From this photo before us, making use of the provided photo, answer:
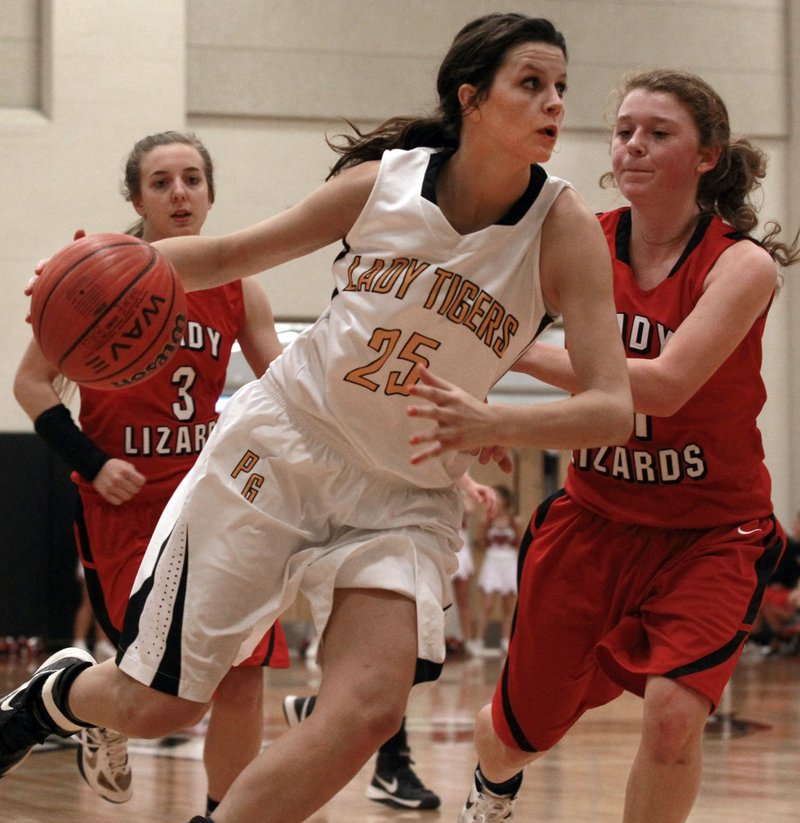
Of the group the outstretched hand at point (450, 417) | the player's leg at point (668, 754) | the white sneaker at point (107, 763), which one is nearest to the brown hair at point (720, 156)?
the player's leg at point (668, 754)

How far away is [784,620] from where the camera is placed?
12195 millimetres

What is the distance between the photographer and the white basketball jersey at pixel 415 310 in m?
2.82

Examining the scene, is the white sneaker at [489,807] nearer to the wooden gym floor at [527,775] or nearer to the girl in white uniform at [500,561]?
the wooden gym floor at [527,775]

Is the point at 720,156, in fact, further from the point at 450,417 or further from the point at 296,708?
the point at 296,708

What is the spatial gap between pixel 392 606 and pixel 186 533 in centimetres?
47

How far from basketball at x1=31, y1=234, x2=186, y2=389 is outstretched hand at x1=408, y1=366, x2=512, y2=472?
2.25ft

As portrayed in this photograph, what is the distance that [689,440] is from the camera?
10.9 ft

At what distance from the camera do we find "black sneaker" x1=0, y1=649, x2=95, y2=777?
10.6 feet

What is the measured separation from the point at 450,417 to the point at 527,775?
3.42 m

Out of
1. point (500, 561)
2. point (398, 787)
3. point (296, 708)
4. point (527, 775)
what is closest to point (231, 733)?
point (296, 708)

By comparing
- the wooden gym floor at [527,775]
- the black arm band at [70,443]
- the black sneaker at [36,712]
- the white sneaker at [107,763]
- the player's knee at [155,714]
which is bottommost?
the wooden gym floor at [527,775]

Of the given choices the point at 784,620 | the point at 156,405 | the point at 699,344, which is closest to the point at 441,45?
the point at 784,620

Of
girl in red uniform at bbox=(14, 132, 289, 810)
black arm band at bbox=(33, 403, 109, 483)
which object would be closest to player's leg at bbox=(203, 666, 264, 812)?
girl in red uniform at bbox=(14, 132, 289, 810)

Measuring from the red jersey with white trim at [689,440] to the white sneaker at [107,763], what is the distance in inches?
64.6
